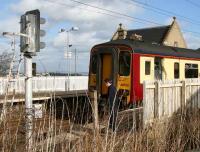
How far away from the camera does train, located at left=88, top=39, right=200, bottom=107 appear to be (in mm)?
16578

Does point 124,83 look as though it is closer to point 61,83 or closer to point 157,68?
point 157,68

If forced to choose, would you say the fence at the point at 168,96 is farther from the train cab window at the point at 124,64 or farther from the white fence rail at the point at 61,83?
the white fence rail at the point at 61,83

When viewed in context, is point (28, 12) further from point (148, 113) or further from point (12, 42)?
point (148, 113)

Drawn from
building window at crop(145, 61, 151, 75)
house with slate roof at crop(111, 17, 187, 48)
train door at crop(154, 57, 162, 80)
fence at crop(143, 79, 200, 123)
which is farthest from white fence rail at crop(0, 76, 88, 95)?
house with slate roof at crop(111, 17, 187, 48)

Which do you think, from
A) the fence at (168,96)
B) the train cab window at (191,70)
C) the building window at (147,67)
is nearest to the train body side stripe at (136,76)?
the building window at (147,67)

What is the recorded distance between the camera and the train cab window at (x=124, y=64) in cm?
1674

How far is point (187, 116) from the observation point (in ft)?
33.8

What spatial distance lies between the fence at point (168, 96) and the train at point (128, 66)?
196 centimetres

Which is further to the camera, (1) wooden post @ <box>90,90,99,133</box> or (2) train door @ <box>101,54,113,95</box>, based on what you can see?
(2) train door @ <box>101,54,113,95</box>

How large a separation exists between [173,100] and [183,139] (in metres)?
5.15

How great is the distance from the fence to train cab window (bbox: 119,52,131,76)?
271 cm

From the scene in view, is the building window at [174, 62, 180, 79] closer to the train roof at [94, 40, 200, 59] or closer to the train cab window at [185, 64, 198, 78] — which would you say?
the train roof at [94, 40, 200, 59]

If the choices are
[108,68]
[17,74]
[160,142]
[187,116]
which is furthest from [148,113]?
[17,74]

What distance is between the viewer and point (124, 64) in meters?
16.9
